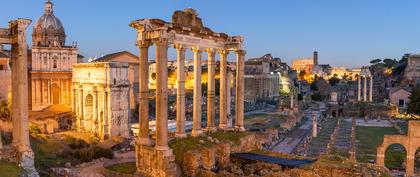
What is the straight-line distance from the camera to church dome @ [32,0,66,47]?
48.4 meters

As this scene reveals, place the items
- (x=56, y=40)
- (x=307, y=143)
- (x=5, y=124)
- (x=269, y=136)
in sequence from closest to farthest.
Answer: (x=5, y=124) → (x=307, y=143) → (x=269, y=136) → (x=56, y=40)

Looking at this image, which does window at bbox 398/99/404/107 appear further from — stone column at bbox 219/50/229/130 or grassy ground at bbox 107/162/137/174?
grassy ground at bbox 107/162/137/174

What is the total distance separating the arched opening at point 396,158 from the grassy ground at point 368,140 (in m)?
1.16

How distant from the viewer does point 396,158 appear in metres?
30.3

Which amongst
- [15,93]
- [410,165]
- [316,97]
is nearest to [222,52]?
[15,93]

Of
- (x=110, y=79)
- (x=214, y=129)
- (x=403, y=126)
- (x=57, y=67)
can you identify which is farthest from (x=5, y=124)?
(x=403, y=126)

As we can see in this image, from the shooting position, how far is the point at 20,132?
59.1 ft

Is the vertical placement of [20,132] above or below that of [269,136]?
above

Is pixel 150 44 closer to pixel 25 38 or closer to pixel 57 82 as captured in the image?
pixel 25 38

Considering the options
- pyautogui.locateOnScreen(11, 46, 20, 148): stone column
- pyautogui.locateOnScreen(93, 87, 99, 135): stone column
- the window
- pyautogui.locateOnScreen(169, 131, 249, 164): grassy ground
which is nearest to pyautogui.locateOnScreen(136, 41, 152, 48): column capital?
pyautogui.locateOnScreen(169, 131, 249, 164): grassy ground

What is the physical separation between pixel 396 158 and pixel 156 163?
21.7 m

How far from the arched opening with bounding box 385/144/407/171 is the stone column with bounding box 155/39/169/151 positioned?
732 inches

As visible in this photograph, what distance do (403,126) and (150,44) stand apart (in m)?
45.8

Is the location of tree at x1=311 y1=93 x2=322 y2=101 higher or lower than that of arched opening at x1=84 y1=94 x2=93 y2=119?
lower
